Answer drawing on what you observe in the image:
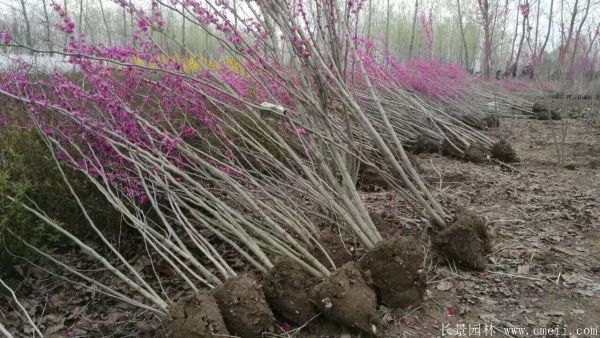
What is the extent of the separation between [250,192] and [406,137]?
2930mm

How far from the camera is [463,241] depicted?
6.93 feet

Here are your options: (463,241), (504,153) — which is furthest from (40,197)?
(504,153)

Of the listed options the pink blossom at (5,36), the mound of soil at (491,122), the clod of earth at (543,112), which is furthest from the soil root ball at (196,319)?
the clod of earth at (543,112)

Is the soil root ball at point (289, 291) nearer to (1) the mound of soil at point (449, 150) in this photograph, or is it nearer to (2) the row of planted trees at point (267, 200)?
(2) the row of planted trees at point (267, 200)

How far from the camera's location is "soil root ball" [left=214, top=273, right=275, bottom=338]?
1.73 meters

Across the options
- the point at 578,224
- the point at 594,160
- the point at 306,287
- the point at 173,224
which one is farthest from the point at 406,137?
the point at 306,287

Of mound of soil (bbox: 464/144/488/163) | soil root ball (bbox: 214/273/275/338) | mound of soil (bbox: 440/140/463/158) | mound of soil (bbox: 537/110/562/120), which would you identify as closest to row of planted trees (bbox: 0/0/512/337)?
soil root ball (bbox: 214/273/275/338)

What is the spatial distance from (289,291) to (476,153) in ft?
9.70

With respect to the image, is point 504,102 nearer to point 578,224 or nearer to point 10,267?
point 578,224

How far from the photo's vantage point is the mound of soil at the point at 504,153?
4086mm

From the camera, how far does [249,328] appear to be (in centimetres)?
173

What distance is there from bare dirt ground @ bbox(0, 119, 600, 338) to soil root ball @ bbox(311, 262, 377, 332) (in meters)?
0.08

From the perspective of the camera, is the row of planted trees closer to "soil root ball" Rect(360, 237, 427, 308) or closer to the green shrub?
"soil root ball" Rect(360, 237, 427, 308)

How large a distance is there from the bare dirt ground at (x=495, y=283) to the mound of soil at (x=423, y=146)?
1.11 metres
